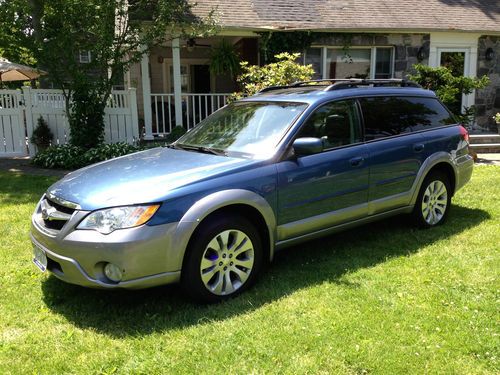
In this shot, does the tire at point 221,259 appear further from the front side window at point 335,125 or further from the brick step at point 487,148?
the brick step at point 487,148

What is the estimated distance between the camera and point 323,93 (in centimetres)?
461

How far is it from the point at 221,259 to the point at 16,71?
15844 millimetres

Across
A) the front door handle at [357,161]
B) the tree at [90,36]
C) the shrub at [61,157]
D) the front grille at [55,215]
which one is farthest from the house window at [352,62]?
the front grille at [55,215]

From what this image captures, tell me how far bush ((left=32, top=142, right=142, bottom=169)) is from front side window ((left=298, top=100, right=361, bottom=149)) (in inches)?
244

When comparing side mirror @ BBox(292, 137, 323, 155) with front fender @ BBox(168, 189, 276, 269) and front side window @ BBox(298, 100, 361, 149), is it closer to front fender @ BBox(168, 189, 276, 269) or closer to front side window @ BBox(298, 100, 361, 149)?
front side window @ BBox(298, 100, 361, 149)

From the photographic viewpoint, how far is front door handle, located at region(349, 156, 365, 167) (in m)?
4.51

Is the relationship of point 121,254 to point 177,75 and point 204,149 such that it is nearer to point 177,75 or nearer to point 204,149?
point 204,149

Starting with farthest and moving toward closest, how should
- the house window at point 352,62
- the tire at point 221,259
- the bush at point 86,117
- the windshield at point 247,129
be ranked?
the house window at point 352,62 → the bush at point 86,117 → the windshield at point 247,129 → the tire at point 221,259

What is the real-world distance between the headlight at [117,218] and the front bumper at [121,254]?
41 mm

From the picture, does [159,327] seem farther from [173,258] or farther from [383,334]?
[383,334]

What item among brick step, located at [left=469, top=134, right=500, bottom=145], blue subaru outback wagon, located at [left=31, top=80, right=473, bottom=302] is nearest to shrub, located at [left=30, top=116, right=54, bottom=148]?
blue subaru outback wagon, located at [left=31, top=80, right=473, bottom=302]

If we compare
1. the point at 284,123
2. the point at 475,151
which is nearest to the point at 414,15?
the point at 475,151

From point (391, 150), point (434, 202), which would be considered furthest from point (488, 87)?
point (391, 150)

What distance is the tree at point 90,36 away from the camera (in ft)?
31.6
